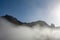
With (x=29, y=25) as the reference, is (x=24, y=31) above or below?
below

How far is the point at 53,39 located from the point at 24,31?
10.7m

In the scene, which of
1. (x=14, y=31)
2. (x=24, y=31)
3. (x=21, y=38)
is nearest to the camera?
(x=21, y=38)

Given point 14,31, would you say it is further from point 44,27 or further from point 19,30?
point 44,27

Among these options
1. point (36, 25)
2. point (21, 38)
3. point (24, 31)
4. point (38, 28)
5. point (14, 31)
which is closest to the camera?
point (21, 38)

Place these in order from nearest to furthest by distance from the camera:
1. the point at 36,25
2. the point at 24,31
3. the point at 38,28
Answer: the point at 24,31 → the point at 38,28 → the point at 36,25

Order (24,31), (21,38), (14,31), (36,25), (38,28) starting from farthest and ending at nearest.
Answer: (36,25), (38,28), (24,31), (14,31), (21,38)

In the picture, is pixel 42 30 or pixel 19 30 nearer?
pixel 19 30

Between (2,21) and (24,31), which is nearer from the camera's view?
(2,21)

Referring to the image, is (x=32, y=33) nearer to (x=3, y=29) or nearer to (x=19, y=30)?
(x=19, y=30)

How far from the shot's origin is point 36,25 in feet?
195

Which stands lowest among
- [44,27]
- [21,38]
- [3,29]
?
[21,38]

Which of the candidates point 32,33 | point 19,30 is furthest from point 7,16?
point 32,33

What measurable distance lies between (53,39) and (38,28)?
34.9ft

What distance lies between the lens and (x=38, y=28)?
183 ft
